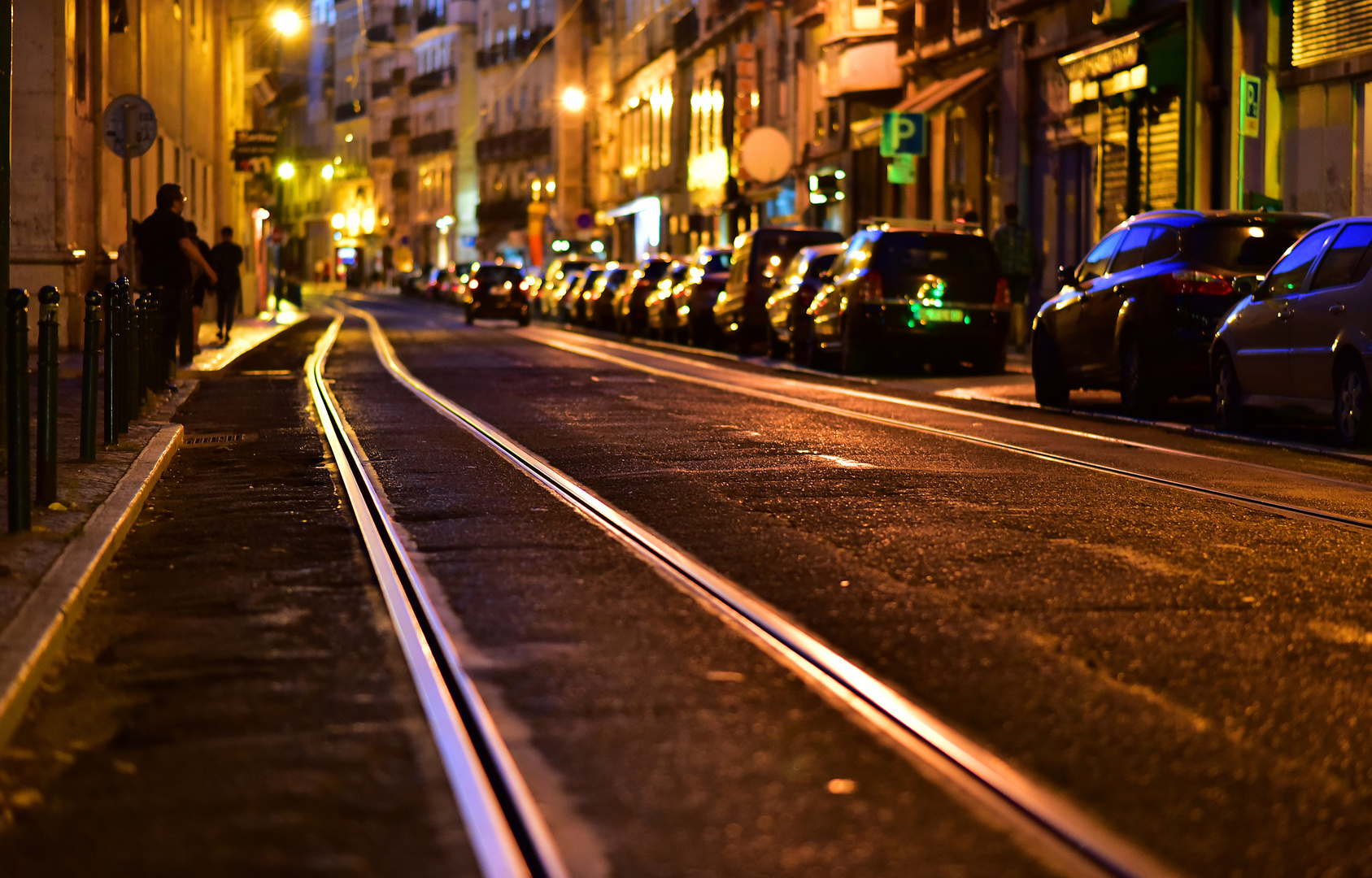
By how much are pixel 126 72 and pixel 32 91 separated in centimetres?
873

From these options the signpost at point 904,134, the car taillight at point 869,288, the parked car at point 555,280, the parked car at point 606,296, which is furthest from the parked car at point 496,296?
the car taillight at point 869,288

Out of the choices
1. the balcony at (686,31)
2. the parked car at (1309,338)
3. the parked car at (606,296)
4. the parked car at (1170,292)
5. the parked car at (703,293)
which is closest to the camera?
the parked car at (1309,338)

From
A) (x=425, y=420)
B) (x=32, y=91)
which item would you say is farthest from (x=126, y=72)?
(x=425, y=420)

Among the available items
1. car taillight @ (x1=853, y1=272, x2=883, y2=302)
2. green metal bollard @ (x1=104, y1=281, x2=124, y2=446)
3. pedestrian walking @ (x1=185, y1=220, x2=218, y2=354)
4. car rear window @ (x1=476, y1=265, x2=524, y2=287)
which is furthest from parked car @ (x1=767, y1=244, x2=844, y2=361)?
car rear window @ (x1=476, y1=265, x2=524, y2=287)

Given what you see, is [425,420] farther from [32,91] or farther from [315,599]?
[32,91]

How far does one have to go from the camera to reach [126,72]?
111 feet

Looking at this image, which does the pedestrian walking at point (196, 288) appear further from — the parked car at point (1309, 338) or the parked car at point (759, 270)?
the parked car at point (1309, 338)

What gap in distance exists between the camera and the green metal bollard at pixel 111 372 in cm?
1234

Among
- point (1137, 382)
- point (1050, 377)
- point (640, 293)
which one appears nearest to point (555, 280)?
point (640, 293)

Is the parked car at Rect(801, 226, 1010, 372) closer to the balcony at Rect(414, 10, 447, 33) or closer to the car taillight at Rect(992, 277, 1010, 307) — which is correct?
the car taillight at Rect(992, 277, 1010, 307)

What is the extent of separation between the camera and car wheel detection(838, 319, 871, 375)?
23688mm

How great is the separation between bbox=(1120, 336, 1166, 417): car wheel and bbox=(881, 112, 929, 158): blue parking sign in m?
23.3

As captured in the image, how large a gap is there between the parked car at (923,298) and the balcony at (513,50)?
71299mm

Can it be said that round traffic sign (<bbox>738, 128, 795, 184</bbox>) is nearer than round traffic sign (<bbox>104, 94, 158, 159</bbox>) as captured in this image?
No
